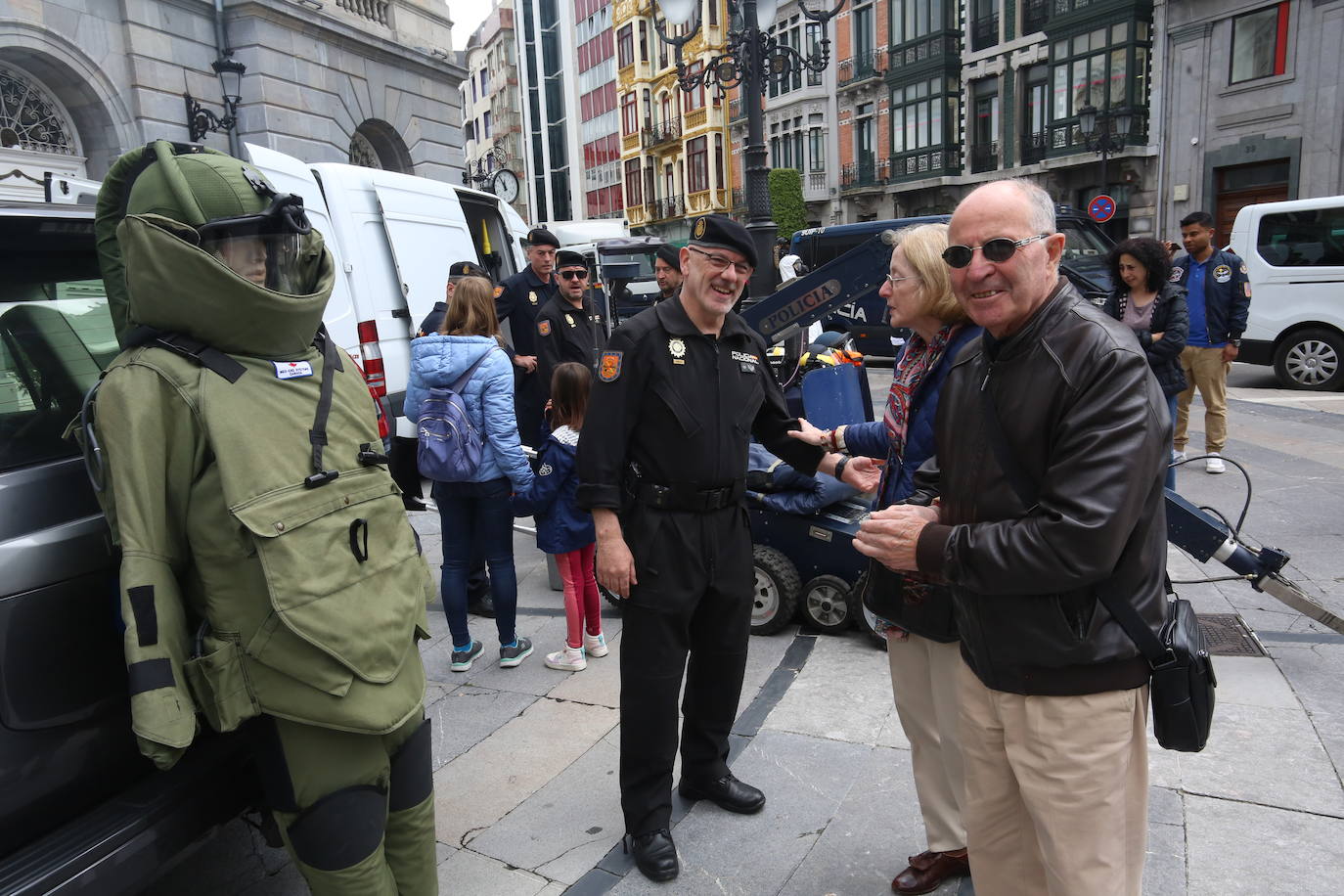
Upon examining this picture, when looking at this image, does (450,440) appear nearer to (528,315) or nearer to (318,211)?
(528,315)

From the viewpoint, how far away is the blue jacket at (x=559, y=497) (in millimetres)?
4293

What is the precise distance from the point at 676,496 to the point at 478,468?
1663 mm

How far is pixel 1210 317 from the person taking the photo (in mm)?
7379

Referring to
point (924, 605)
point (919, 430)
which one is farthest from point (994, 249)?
point (924, 605)

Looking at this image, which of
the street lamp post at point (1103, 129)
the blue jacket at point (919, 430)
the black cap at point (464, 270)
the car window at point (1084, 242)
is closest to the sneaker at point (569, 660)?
the blue jacket at point (919, 430)

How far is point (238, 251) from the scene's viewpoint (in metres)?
2.06

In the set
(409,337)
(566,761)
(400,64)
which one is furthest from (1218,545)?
(400,64)

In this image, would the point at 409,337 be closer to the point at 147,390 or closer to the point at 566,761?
the point at 566,761

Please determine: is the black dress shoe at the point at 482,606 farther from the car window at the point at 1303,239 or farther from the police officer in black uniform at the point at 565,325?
the car window at the point at 1303,239

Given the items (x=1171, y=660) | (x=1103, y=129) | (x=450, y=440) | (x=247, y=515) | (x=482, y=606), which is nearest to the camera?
(x=1171, y=660)

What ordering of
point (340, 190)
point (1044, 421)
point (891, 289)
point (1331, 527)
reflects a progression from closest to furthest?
point (1044, 421) → point (891, 289) → point (1331, 527) → point (340, 190)

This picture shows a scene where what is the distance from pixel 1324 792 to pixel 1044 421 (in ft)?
7.04

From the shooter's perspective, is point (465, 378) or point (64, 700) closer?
point (64, 700)

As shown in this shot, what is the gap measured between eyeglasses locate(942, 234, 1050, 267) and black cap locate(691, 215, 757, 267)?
0.96 m
